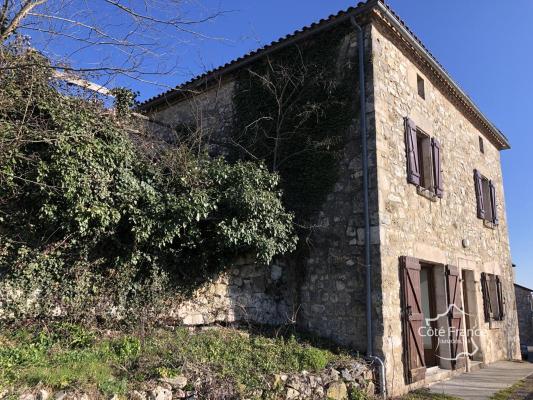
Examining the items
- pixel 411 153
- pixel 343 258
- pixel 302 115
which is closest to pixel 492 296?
pixel 411 153

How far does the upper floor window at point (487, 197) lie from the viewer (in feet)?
37.4

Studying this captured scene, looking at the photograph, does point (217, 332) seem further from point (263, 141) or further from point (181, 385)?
point (263, 141)

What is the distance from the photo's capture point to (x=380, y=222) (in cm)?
689

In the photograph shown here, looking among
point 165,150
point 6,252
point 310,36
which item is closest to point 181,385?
point 6,252

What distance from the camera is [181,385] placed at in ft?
14.8

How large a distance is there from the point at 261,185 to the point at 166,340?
8.80ft

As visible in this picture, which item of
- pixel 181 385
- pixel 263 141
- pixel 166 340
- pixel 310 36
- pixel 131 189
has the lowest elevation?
pixel 181 385

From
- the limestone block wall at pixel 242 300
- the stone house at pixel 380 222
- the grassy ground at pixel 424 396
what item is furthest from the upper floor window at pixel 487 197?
the limestone block wall at pixel 242 300

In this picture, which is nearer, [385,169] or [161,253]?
[161,253]

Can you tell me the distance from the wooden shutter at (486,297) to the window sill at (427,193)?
3249 millimetres

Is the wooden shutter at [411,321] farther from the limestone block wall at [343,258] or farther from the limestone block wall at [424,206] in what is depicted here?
the limestone block wall at [343,258]

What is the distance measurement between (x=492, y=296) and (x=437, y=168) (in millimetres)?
4388

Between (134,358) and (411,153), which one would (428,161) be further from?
(134,358)

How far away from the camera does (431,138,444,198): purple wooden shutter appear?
8.91 m
